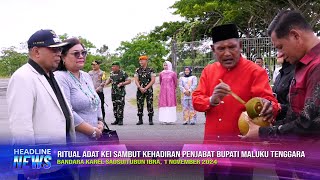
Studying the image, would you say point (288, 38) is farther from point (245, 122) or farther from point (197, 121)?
point (197, 121)

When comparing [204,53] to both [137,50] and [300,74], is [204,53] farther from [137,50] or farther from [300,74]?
[137,50]

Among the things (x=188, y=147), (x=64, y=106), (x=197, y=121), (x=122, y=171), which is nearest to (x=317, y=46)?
(x=188, y=147)

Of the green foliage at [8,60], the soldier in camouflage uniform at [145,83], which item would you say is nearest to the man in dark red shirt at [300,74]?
the soldier in camouflage uniform at [145,83]

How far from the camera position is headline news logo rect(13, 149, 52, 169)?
110 inches

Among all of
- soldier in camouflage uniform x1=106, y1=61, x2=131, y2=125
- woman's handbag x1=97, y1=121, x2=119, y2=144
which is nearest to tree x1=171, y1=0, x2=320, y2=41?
soldier in camouflage uniform x1=106, y1=61, x2=131, y2=125

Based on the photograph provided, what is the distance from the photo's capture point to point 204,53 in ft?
40.9

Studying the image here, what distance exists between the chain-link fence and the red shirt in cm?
767

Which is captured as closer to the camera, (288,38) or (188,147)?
(288,38)

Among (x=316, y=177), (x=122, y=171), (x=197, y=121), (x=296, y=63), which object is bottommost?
(x=197, y=121)

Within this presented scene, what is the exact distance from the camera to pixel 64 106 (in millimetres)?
3049

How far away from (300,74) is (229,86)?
22.9 inches

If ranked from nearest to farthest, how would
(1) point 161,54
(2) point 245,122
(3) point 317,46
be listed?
(3) point 317,46 < (2) point 245,122 < (1) point 161,54

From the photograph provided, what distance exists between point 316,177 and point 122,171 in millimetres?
1774

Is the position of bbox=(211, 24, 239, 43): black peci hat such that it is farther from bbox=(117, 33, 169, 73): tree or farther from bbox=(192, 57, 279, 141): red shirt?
bbox=(117, 33, 169, 73): tree
